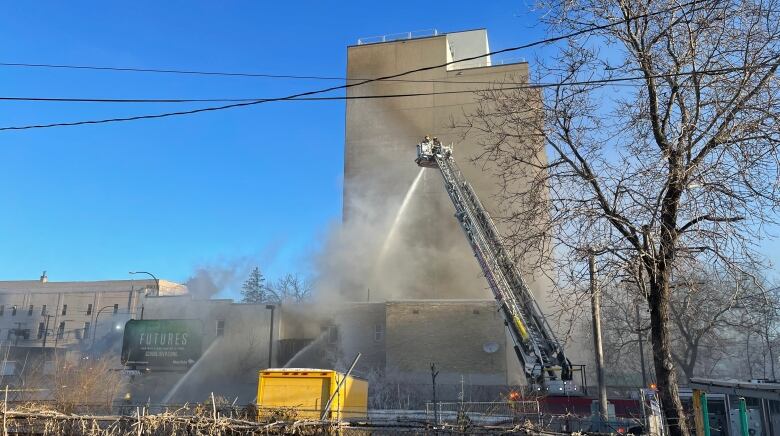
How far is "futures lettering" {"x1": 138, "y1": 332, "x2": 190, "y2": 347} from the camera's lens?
32219mm

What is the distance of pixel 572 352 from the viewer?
35406 mm

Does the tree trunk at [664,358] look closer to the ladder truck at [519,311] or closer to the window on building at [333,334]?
the ladder truck at [519,311]

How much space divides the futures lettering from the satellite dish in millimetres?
17123

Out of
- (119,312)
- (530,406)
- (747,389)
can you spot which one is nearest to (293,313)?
(530,406)

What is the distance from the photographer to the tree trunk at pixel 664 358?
7852 millimetres

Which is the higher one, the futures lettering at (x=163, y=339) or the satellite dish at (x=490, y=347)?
the futures lettering at (x=163, y=339)

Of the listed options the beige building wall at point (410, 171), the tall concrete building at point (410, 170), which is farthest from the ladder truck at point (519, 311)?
the tall concrete building at point (410, 170)

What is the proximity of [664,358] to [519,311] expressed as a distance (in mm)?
9031

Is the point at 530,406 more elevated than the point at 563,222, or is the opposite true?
the point at 563,222

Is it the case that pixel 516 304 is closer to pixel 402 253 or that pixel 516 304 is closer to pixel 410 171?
pixel 402 253

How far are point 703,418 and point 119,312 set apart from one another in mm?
63360

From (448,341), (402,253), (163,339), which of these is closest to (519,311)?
(448,341)

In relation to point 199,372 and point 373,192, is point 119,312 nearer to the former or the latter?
point 199,372

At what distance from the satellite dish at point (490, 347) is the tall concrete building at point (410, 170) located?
612 centimetres
